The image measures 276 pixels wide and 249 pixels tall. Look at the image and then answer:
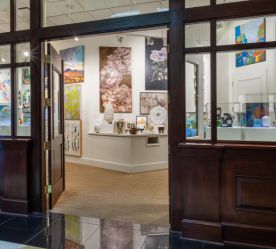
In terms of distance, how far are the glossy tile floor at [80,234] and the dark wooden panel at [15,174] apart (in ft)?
0.58

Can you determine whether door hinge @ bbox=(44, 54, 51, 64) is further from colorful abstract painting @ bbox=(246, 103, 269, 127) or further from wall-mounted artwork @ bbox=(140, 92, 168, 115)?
wall-mounted artwork @ bbox=(140, 92, 168, 115)

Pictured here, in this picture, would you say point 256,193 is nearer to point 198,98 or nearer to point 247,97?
point 247,97

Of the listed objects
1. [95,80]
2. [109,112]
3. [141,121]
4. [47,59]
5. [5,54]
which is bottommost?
[141,121]

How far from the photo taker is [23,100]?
142 inches

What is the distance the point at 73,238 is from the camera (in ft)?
9.24

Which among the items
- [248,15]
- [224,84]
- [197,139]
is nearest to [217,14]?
[248,15]

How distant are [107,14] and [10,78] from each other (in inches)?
64.2

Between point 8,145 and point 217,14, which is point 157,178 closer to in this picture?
point 8,145

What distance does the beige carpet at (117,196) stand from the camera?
11.6 feet

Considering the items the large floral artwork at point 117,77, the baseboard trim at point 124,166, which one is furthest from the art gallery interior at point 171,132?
the large floral artwork at point 117,77

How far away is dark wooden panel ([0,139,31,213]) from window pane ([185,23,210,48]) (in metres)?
2.40

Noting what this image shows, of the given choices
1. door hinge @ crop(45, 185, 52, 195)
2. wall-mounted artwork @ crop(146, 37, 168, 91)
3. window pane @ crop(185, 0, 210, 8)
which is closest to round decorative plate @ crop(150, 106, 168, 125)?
wall-mounted artwork @ crop(146, 37, 168, 91)

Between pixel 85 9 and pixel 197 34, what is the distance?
1778mm

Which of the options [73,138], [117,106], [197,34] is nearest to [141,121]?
[117,106]
